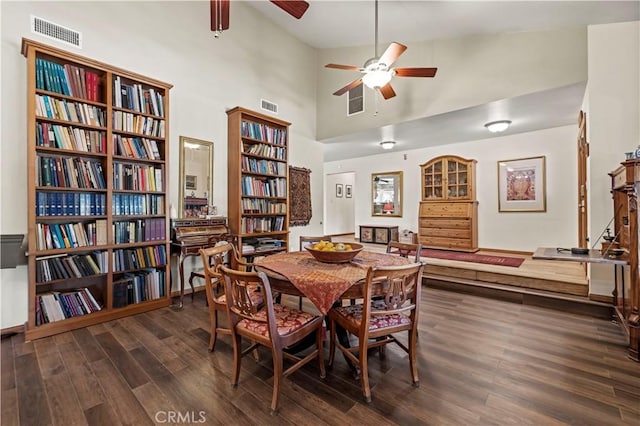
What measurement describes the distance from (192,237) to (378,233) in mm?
4963

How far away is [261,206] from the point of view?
455 centimetres

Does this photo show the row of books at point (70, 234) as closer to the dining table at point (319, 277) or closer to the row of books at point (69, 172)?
the row of books at point (69, 172)

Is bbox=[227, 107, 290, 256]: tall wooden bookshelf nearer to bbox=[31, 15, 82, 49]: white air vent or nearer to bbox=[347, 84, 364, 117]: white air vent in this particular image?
bbox=[347, 84, 364, 117]: white air vent

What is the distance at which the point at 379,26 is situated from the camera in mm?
4109

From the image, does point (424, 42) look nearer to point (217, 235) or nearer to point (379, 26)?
point (379, 26)

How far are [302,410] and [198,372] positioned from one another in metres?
0.86

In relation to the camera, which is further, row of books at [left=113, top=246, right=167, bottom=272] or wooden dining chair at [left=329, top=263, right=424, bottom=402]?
row of books at [left=113, top=246, right=167, bottom=272]

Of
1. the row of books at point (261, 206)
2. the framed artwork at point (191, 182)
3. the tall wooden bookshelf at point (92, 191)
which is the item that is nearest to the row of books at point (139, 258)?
the tall wooden bookshelf at point (92, 191)

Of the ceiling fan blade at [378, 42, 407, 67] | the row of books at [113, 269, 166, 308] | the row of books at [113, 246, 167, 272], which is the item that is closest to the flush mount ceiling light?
the ceiling fan blade at [378, 42, 407, 67]

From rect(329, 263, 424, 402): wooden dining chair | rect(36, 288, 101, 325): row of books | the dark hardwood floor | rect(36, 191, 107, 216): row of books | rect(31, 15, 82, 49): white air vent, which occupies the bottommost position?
the dark hardwood floor

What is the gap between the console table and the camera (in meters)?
7.21

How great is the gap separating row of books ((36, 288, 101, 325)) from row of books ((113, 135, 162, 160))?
148 centimetres

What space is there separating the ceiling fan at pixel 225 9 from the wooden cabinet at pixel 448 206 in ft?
15.5

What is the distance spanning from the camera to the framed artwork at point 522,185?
5.49 m
